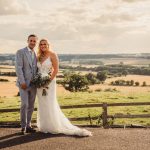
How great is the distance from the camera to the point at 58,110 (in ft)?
35.0

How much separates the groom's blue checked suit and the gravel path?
2.32 feet

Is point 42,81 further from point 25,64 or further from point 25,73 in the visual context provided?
point 25,64

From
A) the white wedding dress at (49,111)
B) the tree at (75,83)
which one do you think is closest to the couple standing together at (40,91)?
the white wedding dress at (49,111)

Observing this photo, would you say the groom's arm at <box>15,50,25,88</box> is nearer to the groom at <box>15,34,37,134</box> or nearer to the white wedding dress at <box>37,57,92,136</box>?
the groom at <box>15,34,37,134</box>

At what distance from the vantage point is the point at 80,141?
9.45m

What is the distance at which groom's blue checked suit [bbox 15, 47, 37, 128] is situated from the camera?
10227 mm

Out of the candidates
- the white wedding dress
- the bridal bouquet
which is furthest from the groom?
the white wedding dress

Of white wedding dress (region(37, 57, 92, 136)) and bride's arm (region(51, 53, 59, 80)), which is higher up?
bride's arm (region(51, 53, 59, 80))

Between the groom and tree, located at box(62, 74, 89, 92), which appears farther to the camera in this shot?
tree, located at box(62, 74, 89, 92)

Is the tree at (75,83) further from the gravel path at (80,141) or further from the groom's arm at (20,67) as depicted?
the groom's arm at (20,67)

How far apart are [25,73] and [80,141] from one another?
243 centimetres

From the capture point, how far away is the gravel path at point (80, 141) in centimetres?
888

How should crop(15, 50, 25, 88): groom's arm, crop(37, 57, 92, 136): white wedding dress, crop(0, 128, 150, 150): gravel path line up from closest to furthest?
crop(0, 128, 150, 150): gravel path < crop(15, 50, 25, 88): groom's arm < crop(37, 57, 92, 136): white wedding dress

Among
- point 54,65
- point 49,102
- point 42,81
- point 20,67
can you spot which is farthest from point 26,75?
point 49,102
